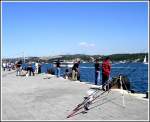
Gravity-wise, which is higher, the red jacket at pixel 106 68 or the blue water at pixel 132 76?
the red jacket at pixel 106 68

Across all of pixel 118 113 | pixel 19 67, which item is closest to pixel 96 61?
pixel 118 113

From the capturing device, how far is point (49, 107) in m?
13.8

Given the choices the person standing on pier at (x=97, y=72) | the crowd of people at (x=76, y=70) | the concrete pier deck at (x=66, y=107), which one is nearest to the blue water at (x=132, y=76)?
the person standing on pier at (x=97, y=72)

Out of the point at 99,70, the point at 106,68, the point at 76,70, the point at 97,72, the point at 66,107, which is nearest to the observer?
the point at 66,107

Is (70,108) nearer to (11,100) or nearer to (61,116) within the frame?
(61,116)

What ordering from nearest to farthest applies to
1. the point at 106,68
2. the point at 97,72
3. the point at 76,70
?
the point at 106,68 → the point at 97,72 → the point at 76,70

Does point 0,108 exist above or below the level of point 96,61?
below

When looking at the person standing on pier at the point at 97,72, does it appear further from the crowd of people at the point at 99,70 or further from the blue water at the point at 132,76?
the blue water at the point at 132,76

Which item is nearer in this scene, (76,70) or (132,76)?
(76,70)

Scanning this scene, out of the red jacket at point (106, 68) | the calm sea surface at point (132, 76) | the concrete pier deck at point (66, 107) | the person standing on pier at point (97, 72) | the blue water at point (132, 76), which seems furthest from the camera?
the calm sea surface at point (132, 76)

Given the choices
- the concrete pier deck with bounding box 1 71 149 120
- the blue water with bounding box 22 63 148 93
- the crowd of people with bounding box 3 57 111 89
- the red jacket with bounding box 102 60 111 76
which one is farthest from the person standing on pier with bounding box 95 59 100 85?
the concrete pier deck with bounding box 1 71 149 120

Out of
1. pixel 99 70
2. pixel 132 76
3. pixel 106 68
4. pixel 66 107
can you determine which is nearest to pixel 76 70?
pixel 99 70

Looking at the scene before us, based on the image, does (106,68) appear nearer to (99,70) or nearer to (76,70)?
(99,70)

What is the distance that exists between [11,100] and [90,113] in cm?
521
